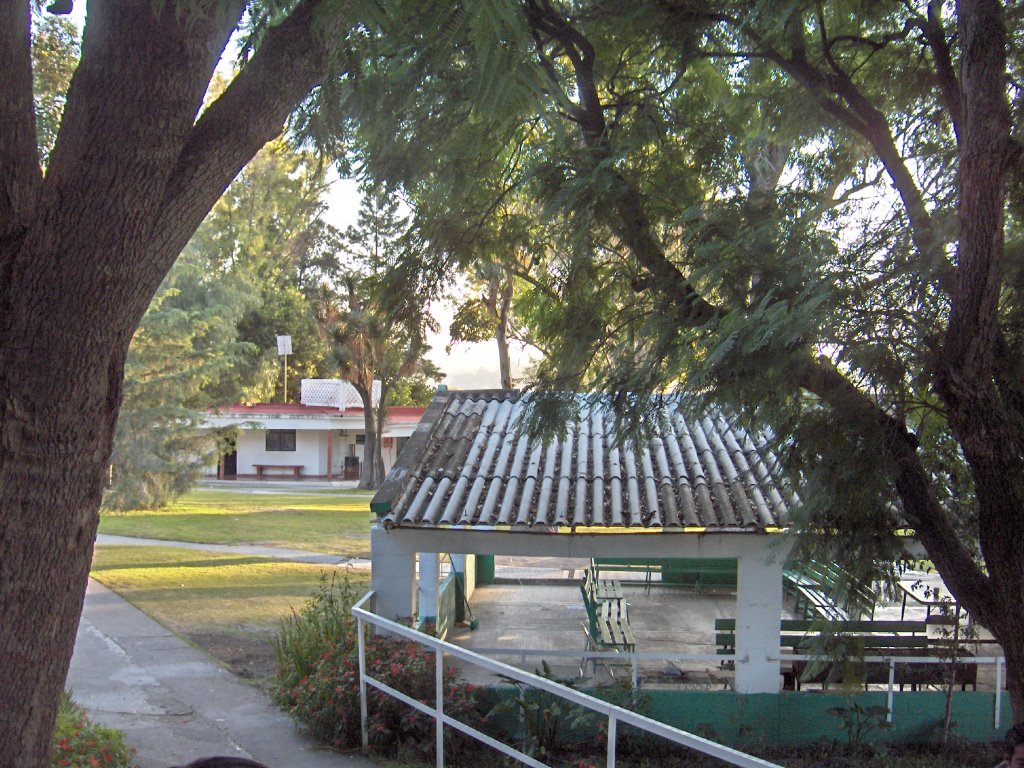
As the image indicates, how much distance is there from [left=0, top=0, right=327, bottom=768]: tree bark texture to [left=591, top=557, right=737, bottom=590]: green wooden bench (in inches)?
537

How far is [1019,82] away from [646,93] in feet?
8.55

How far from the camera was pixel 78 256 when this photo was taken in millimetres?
4039

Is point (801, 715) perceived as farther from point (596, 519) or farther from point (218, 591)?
point (218, 591)

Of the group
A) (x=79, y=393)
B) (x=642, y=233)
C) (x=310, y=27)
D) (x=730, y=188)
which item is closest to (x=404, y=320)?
(x=642, y=233)

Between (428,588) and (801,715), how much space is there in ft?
16.2

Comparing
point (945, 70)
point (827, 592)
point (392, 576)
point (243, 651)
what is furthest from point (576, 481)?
point (945, 70)

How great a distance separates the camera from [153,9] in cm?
429

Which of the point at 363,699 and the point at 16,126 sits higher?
the point at 16,126

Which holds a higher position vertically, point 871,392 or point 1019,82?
point 1019,82

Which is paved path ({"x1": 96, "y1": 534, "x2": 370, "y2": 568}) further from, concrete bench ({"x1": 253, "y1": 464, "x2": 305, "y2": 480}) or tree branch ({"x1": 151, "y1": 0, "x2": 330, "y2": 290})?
concrete bench ({"x1": 253, "y1": 464, "x2": 305, "y2": 480})

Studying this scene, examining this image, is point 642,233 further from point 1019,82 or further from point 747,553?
point 747,553

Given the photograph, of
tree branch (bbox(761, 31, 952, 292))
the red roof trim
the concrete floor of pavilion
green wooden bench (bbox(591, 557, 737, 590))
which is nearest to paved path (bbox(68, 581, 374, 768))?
the concrete floor of pavilion

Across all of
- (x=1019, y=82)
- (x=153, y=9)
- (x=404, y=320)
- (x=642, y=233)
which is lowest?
(x=404, y=320)

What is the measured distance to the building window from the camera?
48.4m
